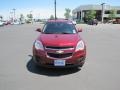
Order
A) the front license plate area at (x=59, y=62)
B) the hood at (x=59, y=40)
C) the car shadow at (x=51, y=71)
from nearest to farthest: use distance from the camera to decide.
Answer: the front license plate area at (x=59, y=62) → the hood at (x=59, y=40) → the car shadow at (x=51, y=71)

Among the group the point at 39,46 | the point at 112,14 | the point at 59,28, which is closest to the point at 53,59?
the point at 39,46

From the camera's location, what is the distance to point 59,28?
8.95 metres

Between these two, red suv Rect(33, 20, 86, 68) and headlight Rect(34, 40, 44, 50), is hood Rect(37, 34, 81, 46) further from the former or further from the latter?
headlight Rect(34, 40, 44, 50)

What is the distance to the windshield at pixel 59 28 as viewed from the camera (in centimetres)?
873

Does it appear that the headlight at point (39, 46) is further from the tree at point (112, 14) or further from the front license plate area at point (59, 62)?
the tree at point (112, 14)

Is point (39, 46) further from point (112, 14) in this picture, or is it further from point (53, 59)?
point (112, 14)

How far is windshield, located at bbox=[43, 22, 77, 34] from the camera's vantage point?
8727 millimetres

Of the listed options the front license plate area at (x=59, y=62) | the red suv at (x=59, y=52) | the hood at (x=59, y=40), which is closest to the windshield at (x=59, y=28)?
the hood at (x=59, y=40)

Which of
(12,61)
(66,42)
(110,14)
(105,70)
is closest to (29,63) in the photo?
(12,61)

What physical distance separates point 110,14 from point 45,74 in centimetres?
9808

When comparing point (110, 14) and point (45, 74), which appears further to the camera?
point (110, 14)

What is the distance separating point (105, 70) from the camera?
778 cm

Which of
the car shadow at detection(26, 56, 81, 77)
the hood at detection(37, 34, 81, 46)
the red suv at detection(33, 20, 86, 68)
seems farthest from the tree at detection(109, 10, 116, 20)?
the red suv at detection(33, 20, 86, 68)

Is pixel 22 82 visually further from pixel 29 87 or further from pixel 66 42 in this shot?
pixel 66 42
